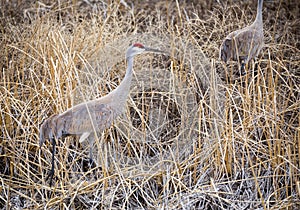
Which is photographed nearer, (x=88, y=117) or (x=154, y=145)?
(x=88, y=117)

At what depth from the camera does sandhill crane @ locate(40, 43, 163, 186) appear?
7.76 ft

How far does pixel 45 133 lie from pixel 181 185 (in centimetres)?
68

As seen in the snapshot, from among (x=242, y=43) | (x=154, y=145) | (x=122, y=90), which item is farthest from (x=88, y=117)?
(x=242, y=43)

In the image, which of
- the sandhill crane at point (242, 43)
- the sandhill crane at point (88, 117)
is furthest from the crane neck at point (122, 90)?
the sandhill crane at point (242, 43)

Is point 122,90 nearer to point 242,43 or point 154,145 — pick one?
point 154,145

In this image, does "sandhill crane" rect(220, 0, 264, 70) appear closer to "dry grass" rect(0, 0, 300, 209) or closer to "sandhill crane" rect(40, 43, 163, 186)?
"dry grass" rect(0, 0, 300, 209)

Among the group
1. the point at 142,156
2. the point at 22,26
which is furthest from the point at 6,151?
the point at 22,26

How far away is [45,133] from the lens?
7.75ft

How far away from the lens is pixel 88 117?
7.97 feet

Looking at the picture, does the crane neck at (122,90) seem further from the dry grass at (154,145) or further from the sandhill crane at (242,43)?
the sandhill crane at (242,43)

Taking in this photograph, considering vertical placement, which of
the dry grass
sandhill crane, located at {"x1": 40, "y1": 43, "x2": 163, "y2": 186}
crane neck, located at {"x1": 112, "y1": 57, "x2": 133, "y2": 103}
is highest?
crane neck, located at {"x1": 112, "y1": 57, "x2": 133, "y2": 103}

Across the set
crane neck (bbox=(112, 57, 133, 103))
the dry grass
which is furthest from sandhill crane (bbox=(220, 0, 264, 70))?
crane neck (bbox=(112, 57, 133, 103))

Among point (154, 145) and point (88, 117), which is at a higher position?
point (88, 117)

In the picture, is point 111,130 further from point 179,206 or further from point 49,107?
point 179,206
